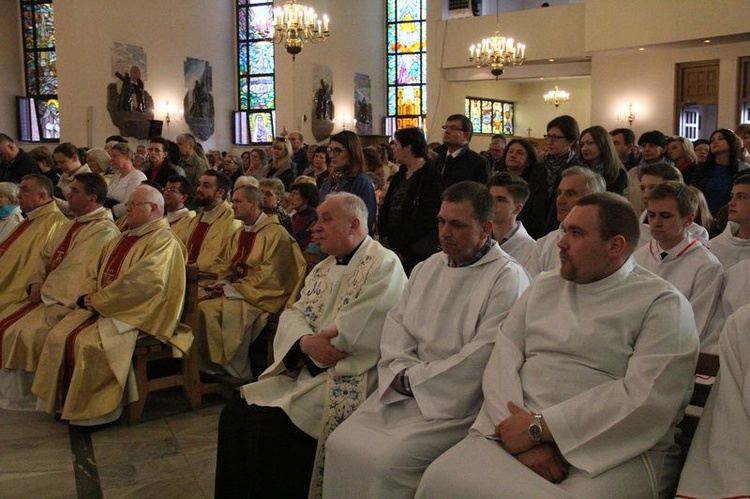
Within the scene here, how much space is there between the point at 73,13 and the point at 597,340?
49.7 feet

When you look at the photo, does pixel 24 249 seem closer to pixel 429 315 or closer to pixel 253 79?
pixel 429 315

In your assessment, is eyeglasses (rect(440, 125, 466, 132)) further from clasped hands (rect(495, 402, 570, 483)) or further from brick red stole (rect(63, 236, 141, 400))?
clasped hands (rect(495, 402, 570, 483))

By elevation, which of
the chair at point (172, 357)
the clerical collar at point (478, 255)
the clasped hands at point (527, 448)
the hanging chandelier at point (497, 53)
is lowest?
the chair at point (172, 357)

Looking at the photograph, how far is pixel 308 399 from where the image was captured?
346 cm

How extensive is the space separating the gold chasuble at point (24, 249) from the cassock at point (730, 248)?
14.9 feet

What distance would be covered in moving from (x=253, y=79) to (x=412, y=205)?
15901 millimetres

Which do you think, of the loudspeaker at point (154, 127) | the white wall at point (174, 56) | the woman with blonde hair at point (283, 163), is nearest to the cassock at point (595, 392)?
the woman with blonde hair at point (283, 163)

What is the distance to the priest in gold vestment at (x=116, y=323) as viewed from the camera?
4582 mm

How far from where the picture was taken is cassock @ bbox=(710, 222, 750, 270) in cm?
395

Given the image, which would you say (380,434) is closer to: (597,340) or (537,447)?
(537,447)

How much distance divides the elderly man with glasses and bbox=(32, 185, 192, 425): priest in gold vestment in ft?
6.40

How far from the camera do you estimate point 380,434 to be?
2.95 meters

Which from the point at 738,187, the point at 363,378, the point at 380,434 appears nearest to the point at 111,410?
the point at 363,378

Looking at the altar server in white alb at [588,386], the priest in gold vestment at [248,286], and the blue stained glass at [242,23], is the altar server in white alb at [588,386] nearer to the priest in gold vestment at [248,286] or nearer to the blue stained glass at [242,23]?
the priest in gold vestment at [248,286]
